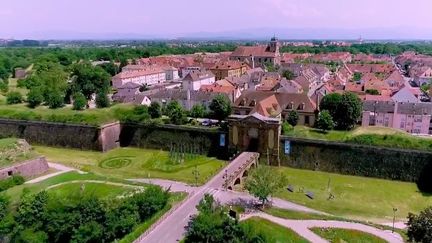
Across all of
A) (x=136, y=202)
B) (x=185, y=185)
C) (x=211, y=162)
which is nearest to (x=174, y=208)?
(x=136, y=202)

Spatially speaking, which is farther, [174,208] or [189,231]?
[174,208]

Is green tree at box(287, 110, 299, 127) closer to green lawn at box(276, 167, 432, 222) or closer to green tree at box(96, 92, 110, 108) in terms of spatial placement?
green lawn at box(276, 167, 432, 222)

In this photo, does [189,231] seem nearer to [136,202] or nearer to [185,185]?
[136,202]

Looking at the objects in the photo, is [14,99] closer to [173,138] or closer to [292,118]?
[173,138]

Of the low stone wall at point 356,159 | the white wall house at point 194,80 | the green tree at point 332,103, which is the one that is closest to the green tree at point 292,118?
the green tree at point 332,103

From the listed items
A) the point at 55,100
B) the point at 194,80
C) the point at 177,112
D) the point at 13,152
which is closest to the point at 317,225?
the point at 177,112

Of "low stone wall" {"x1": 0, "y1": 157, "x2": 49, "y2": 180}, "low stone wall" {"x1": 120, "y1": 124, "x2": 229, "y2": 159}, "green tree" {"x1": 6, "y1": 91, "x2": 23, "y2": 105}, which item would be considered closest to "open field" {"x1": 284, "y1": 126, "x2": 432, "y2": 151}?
"low stone wall" {"x1": 120, "y1": 124, "x2": 229, "y2": 159}
